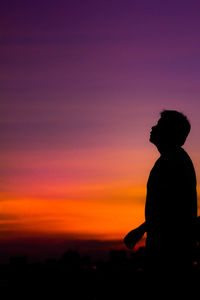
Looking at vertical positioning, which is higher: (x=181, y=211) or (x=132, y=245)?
(x=181, y=211)

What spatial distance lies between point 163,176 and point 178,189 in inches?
6.7

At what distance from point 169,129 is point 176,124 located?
77 mm

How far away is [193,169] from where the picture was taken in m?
4.54

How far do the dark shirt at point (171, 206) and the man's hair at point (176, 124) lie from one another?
188 millimetres

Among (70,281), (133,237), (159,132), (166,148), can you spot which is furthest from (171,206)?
(70,281)

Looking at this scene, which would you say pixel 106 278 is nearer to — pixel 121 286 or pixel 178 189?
pixel 121 286

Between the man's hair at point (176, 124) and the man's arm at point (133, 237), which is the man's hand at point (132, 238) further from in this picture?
the man's hair at point (176, 124)

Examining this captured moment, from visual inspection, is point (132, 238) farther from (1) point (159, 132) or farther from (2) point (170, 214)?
(1) point (159, 132)

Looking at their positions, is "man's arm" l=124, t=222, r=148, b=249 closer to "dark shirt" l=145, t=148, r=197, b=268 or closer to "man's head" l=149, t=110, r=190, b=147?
"dark shirt" l=145, t=148, r=197, b=268

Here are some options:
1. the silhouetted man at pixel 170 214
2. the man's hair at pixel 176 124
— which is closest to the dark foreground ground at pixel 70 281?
the silhouetted man at pixel 170 214

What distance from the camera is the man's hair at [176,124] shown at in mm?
4586

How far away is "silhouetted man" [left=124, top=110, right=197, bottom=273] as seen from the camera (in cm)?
432

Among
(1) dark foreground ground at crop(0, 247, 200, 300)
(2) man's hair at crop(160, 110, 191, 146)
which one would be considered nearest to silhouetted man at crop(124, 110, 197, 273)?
(2) man's hair at crop(160, 110, 191, 146)

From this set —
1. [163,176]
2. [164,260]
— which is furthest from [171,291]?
[163,176]
